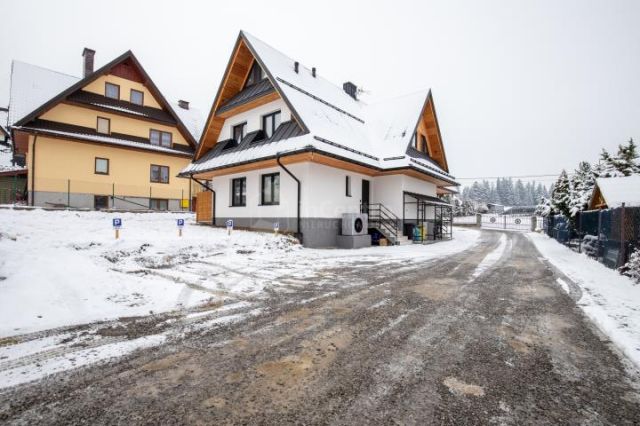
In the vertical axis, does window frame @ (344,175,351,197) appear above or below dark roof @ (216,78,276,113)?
below

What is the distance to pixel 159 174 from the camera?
25062 mm

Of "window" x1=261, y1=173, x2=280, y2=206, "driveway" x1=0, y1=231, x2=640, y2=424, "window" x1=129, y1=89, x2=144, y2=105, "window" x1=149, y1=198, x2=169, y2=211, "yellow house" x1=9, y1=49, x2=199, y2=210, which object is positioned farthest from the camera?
"window" x1=129, y1=89, x2=144, y2=105

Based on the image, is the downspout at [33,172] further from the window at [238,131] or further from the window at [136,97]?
the window at [238,131]

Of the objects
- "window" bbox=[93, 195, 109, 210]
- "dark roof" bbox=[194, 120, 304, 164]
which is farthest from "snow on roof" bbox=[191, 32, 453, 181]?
"window" bbox=[93, 195, 109, 210]

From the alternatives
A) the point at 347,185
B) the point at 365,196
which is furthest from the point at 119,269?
the point at 365,196

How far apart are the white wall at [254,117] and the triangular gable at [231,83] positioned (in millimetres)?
310

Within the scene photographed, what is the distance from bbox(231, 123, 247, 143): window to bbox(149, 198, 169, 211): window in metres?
9.87

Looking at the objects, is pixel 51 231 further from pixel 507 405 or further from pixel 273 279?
pixel 507 405

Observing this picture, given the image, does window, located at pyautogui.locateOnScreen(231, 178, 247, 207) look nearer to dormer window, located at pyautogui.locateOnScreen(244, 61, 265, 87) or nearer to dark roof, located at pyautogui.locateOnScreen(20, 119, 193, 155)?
dormer window, located at pyautogui.locateOnScreen(244, 61, 265, 87)

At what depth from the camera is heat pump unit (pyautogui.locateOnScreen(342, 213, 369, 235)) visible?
49.6 feet

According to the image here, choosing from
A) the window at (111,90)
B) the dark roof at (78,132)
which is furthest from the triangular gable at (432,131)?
the window at (111,90)

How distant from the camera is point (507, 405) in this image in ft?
8.15

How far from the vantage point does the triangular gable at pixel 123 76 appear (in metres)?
19.4

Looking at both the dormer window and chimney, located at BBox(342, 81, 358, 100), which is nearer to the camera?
the dormer window
